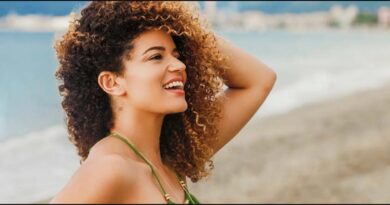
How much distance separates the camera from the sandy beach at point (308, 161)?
7.77 m

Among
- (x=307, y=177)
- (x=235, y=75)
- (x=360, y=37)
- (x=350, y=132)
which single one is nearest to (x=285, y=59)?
(x=360, y=37)

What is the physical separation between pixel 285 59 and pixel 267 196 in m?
20.7

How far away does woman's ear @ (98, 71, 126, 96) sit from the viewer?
71.6 inches

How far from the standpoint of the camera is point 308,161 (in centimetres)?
932

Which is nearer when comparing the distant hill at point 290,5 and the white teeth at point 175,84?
the white teeth at point 175,84

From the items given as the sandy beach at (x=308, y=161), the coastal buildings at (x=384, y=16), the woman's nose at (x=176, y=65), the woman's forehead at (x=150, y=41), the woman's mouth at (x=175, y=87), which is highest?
the coastal buildings at (x=384, y=16)

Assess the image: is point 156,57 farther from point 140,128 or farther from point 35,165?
point 35,165

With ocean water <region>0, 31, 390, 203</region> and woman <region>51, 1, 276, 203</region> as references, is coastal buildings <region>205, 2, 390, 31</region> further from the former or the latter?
woman <region>51, 1, 276, 203</region>

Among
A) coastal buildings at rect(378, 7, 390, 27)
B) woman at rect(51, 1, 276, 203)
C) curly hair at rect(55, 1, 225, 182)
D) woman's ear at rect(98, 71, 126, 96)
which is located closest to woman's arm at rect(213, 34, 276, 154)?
curly hair at rect(55, 1, 225, 182)

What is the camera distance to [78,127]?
1.96 m

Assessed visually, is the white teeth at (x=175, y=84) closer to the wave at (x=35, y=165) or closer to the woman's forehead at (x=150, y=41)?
the woman's forehead at (x=150, y=41)

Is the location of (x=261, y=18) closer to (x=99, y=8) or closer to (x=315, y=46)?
(x=315, y=46)

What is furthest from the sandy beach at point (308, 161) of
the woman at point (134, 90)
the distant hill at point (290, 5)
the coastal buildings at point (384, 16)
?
the coastal buildings at point (384, 16)

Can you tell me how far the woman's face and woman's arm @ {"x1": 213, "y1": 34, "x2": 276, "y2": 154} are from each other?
416 mm
